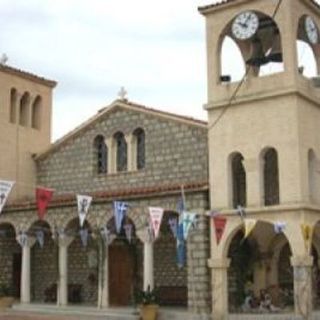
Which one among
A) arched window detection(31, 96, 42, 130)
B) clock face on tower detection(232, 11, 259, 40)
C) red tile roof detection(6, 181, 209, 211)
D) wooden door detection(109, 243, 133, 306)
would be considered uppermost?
clock face on tower detection(232, 11, 259, 40)

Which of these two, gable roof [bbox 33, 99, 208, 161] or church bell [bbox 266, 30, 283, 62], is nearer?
church bell [bbox 266, 30, 283, 62]

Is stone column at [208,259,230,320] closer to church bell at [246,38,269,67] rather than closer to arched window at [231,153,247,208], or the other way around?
arched window at [231,153,247,208]

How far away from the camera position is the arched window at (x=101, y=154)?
26531 millimetres

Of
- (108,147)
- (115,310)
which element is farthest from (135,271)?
(108,147)

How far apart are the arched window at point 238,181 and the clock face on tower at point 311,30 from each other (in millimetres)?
4291

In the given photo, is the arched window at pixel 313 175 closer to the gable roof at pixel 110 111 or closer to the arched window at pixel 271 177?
the arched window at pixel 271 177

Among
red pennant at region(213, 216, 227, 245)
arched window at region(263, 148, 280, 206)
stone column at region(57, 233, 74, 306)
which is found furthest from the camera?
stone column at region(57, 233, 74, 306)

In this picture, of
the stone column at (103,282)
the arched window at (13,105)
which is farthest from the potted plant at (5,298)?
the arched window at (13,105)

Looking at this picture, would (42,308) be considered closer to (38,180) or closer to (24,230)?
(24,230)

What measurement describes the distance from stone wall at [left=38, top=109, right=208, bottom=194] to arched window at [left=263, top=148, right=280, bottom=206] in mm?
2523

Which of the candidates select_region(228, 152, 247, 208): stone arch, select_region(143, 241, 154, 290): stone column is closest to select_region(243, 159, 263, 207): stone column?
select_region(228, 152, 247, 208): stone arch

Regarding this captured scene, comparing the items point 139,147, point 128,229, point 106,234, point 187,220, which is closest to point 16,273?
point 106,234

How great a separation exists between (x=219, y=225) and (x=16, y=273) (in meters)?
10.8

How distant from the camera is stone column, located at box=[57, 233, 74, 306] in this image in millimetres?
24266
